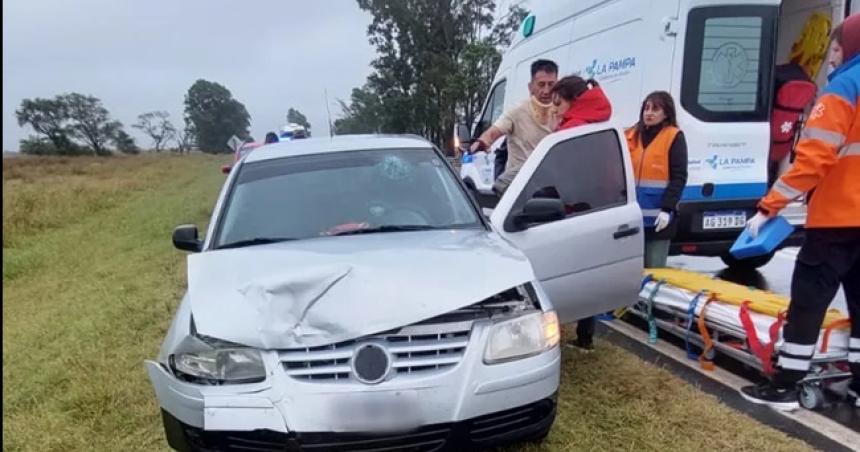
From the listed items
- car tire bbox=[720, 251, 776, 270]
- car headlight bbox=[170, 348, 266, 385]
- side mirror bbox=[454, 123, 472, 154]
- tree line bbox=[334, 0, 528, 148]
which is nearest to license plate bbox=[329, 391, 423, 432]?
car headlight bbox=[170, 348, 266, 385]

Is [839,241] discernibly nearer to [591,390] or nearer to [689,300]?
[689,300]

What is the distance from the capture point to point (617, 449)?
318 cm

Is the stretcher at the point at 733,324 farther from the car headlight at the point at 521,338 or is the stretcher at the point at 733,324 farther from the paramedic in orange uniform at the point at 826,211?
the car headlight at the point at 521,338

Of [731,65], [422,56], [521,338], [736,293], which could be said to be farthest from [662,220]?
[422,56]

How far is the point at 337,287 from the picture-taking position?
2.70m

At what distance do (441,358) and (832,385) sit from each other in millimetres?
2515

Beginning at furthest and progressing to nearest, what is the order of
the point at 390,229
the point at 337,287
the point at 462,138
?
the point at 462,138 < the point at 390,229 < the point at 337,287

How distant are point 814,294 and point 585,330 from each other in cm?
154

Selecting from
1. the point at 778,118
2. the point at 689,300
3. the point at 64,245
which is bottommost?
the point at 64,245

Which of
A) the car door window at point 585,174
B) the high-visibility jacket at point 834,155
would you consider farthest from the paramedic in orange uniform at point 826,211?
the car door window at point 585,174

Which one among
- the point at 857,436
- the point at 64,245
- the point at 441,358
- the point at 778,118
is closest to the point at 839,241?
the point at 857,436

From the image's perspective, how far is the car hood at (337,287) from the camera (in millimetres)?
2555

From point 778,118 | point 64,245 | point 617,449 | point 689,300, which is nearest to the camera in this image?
point 617,449

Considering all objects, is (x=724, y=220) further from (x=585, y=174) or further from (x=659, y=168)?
(x=585, y=174)
